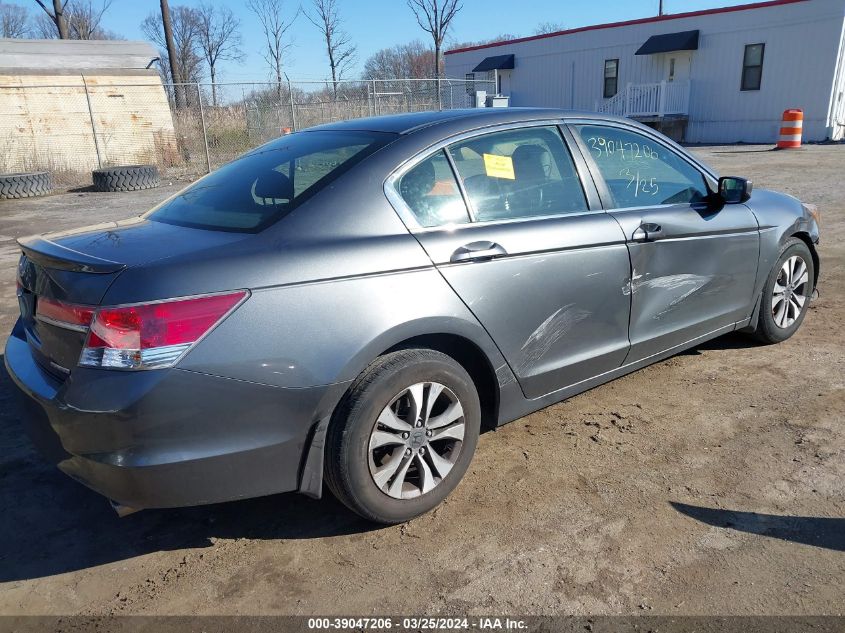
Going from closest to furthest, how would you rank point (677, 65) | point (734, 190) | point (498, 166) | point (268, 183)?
point (268, 183)
point (498, 166)
point (734, 190)
point (677, 65)

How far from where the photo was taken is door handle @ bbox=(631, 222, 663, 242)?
3.52m

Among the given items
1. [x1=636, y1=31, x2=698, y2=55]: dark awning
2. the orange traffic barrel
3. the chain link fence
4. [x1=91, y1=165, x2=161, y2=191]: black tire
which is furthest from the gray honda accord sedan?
[x1=636, y1=31, x2=698, y2=55]: dark awning

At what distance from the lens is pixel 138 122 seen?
18.7 m

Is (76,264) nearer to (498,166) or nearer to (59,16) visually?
(498,166)

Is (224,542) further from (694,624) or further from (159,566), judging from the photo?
(694,624)

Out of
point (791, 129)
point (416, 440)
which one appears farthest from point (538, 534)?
point (791, 129)

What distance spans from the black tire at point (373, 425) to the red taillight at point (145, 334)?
0.65 metres

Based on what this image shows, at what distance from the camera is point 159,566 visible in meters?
2.66

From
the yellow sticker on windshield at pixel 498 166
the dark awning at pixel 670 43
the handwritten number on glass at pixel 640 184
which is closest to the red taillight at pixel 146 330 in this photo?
the yellow sticker on windshield at pixel 498 166

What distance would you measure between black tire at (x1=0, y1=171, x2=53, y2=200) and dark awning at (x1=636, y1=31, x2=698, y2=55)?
23.5 meters

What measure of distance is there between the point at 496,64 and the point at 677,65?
1044 centimetres

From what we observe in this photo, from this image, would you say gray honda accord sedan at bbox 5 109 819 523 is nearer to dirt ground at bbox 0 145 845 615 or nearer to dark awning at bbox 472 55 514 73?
dirt ground at bbox 0 145 845 615

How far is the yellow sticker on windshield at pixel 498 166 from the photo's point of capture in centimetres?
320

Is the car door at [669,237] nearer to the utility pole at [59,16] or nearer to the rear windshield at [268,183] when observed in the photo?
the rear windshield at [268,183]
